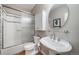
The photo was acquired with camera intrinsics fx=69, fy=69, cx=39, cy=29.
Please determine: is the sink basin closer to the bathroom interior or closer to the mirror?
the bathroom interior

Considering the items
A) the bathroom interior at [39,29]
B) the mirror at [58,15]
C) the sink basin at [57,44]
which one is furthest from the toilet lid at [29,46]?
the mirror at [58,15]

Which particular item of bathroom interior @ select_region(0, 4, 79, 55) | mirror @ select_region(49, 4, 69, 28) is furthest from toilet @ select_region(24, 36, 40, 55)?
mirror @ select_region(49, 4, 69, 28)

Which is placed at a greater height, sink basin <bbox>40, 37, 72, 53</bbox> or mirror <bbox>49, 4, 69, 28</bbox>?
mirror <bbox>49, 4, 69, 28</bbox>

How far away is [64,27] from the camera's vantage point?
1.00 metres

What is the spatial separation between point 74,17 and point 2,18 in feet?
3.30

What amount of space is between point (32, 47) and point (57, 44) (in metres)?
0.37

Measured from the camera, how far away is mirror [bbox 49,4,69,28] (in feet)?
3.28

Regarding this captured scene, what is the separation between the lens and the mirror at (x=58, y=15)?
1.00 metres

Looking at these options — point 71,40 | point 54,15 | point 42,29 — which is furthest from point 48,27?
point 71,40

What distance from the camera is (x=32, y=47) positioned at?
103 centimetres

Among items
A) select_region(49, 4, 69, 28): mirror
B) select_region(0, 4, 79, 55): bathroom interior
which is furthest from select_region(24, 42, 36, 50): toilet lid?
select_region(49, 4, 69, 28): mirror

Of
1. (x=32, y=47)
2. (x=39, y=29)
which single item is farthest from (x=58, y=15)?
(x=32, y=47)
